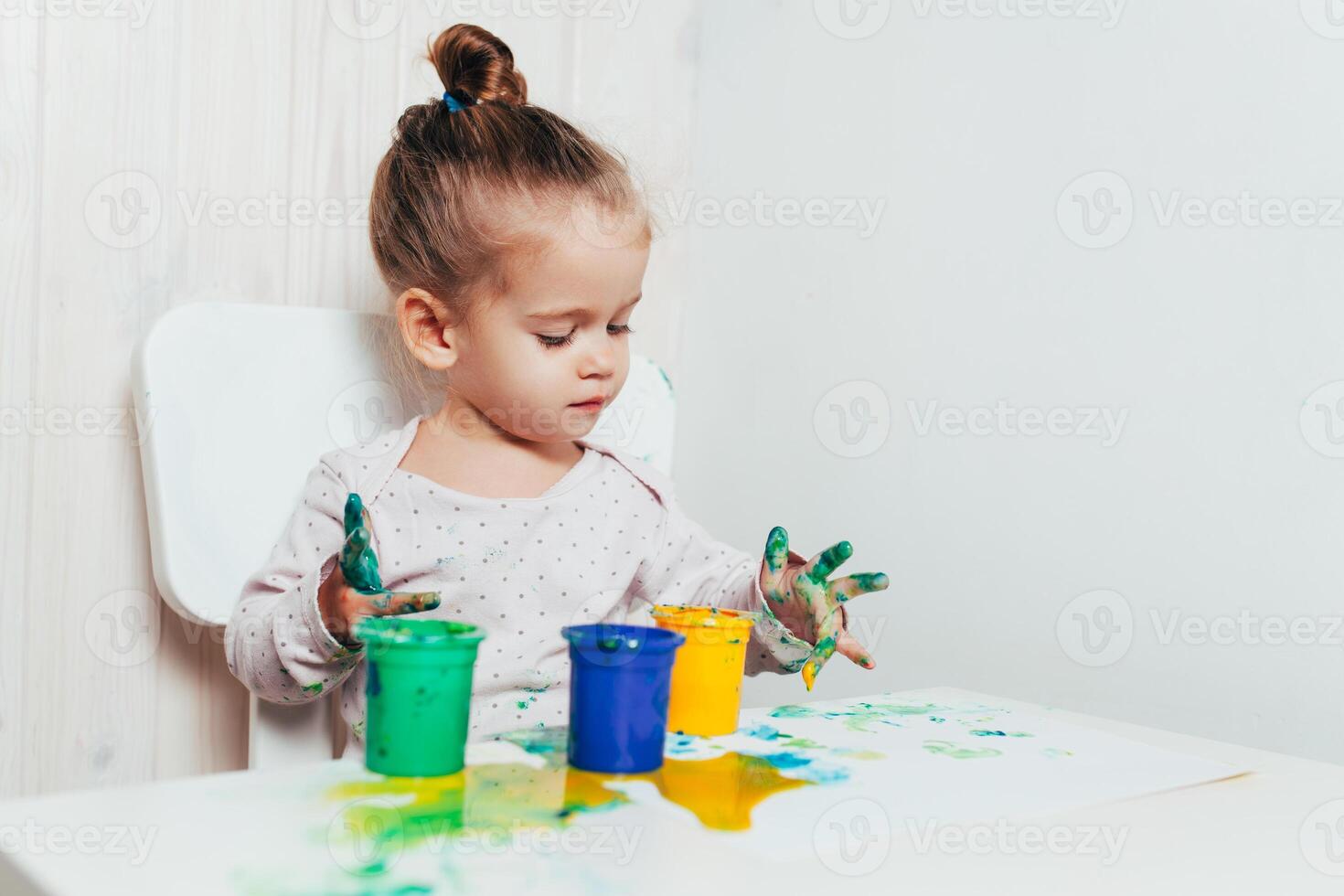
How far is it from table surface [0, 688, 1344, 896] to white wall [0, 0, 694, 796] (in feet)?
2.06

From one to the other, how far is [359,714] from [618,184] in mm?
539

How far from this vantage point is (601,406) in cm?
118

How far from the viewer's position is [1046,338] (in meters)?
1.38

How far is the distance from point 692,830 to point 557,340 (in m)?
0.57

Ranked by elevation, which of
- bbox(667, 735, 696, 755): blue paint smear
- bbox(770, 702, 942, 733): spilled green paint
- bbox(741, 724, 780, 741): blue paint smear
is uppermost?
bbox(667, 735, 696, 755): blue paint smear

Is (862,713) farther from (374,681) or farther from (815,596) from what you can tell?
(374,681)

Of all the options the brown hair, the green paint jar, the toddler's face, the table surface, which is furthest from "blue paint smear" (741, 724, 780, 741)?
the brown hair

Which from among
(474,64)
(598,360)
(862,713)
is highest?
(474,64)

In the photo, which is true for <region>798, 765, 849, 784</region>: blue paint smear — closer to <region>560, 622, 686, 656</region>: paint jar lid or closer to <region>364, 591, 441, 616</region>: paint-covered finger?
<region>560, 622, 686, 656</region>: paint jar lid

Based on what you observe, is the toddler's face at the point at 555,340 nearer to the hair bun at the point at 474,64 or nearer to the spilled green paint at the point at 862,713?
the hair bun at the point at 474,64

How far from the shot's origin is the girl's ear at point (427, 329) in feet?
3.86

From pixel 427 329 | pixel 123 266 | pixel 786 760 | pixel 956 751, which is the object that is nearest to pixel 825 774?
pixel 786 760

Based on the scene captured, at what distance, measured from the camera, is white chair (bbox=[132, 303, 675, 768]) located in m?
1.14

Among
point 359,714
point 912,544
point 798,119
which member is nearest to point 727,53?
point 798,119
